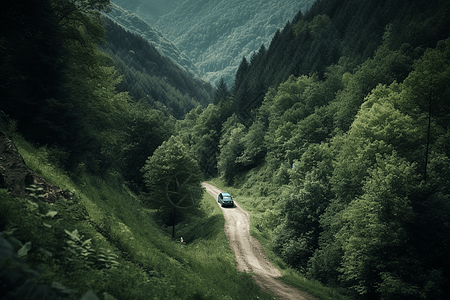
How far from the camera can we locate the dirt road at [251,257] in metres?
16.3

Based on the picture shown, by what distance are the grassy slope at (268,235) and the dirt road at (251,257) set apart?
2.29 feet

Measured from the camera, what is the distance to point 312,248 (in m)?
25.2

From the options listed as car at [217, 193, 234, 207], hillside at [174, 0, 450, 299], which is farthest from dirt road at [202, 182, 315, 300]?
hillside at [174, 0, 450, 299]

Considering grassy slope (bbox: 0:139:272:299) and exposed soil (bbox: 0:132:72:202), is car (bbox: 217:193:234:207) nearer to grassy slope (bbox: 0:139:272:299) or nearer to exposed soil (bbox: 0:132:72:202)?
grassy slope (bbox: 0:139:272:299)

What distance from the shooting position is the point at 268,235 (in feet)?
104

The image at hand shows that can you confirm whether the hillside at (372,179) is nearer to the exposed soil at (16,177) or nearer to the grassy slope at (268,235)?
the grassy slope at (268,235)

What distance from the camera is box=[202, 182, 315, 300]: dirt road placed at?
16328 millimetres

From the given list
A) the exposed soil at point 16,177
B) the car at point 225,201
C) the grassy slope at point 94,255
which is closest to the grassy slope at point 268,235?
the car at point 225,201

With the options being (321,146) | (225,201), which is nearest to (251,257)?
(321,146)

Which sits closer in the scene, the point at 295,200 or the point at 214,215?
the point at 295,200

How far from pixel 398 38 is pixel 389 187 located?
35.4 meters

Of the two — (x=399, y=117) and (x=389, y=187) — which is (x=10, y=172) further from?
(x=399, y=117)

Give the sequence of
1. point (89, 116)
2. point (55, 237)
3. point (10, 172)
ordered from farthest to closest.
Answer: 1. point (89, 116)
2. point (10, 172)
3. point (55, 237)

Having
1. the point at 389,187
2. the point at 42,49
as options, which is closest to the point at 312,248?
the point at 389,187
